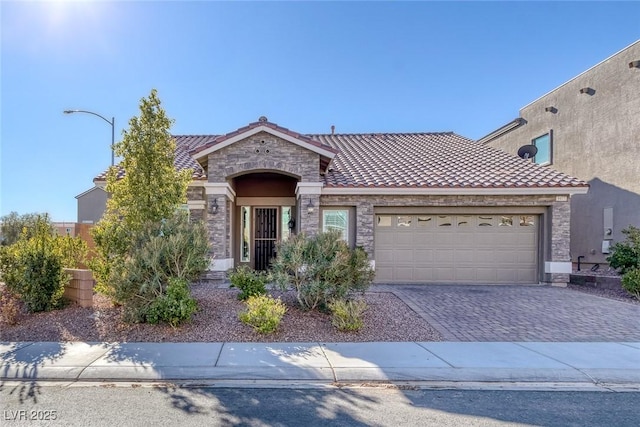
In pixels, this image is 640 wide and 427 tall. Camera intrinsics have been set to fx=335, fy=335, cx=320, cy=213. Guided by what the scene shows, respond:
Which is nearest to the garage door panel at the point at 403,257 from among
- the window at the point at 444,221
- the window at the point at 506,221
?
the window at the point at 444,221

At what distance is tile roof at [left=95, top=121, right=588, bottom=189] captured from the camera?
426 inches

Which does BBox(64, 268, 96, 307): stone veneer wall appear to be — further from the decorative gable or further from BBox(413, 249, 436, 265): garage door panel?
BBox(413, 249, 436, 265): garage door panel

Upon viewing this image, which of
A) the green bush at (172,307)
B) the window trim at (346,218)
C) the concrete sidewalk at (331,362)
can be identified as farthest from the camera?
the window trim at (346,218)

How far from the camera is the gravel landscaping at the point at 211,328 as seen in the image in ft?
19.5

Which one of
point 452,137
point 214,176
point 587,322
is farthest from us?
point 452,137

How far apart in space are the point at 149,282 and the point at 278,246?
262 centimetres

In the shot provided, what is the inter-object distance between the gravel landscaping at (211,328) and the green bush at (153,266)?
0.50m

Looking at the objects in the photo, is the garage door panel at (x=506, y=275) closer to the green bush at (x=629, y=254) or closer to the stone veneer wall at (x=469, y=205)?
the stone veneer wall at (x=469, y=205)

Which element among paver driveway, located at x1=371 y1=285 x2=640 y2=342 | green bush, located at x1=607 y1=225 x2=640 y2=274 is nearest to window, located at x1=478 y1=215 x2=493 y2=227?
paver driveway, located at x1=371 y1=285 x2=640 y2=342

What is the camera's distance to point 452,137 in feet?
56.3

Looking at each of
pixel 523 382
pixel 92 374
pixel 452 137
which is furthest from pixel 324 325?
pixel 452 137

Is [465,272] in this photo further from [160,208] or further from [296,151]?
[160,208]

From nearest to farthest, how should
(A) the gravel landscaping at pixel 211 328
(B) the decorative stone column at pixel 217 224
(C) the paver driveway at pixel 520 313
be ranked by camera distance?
(A) the gravel landscaping at pixel 211 328, (C) the paver driveway at pixel 520 313, (B) the decorative stone column at pixel 217 224

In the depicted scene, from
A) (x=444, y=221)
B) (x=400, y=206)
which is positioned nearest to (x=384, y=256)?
(x=400, y=206)
